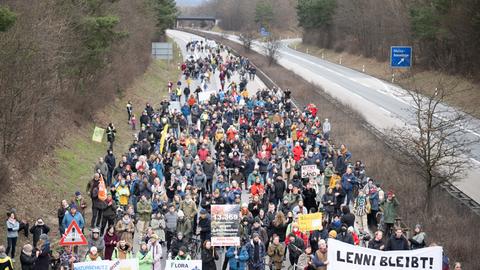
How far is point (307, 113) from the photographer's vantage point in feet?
114

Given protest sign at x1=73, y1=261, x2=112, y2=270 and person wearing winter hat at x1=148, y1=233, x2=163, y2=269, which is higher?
protest sign at x1=73, y1=261, x2=112, y2=270

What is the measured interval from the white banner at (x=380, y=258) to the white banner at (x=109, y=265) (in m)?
3.56

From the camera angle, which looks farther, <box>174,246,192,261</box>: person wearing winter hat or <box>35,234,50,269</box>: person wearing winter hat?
<box>35,234,50,269</box>: person wearing winter hat

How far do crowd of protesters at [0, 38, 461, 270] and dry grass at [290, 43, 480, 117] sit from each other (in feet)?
20.7

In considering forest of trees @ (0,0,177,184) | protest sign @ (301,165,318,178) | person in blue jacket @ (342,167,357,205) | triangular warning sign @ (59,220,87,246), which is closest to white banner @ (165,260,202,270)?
triangular warning sign @ (59,220,87,246)

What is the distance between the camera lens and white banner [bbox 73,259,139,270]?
13336 millimetres

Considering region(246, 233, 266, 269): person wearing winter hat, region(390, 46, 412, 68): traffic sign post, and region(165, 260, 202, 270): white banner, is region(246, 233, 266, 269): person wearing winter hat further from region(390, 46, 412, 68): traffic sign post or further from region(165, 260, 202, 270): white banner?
region(390, 46, 412, 68): traffic sign post

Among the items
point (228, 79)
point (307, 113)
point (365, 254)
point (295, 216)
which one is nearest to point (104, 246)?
point (295, 216)

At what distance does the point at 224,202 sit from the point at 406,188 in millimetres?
7046

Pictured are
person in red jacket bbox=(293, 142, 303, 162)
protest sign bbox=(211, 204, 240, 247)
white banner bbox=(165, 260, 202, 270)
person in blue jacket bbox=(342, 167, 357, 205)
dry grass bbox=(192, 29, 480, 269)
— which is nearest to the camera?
white banner bbox=(165, 260, 202, 270)

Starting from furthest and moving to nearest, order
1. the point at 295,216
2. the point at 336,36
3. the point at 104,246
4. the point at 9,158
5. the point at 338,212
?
the point at 336,36
the point at 9,158
the point at 338,212
the point at 295,216
the point at 104,246

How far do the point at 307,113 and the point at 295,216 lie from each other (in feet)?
56.9

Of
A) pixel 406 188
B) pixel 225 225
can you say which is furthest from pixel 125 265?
pixel 406 188

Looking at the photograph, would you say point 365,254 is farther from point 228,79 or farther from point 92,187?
point 228,79
